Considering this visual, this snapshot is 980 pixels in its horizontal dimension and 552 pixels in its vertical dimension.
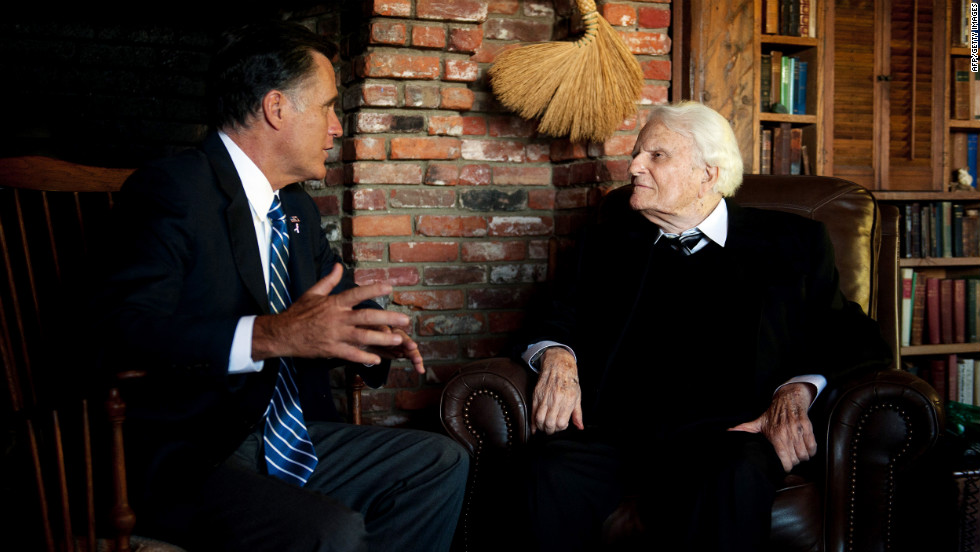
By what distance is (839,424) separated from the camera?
1.66 metres

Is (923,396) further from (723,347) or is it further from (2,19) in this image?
(2,19)

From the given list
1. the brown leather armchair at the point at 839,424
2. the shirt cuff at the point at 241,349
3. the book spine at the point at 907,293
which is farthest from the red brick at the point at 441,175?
the book spine at the point at 907,293

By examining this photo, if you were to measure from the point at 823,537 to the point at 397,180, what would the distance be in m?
1.62

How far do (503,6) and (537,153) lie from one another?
0.54m

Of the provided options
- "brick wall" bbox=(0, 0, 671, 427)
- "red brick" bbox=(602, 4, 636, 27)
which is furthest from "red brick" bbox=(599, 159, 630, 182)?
"red brick" bbox=(602, 4, 636, 27)

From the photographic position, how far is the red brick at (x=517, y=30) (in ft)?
8.92

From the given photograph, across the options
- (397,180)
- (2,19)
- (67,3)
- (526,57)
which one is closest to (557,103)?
(526,57)

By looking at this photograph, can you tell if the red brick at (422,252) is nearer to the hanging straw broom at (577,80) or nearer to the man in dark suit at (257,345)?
the hanging straw broom at (577,80)

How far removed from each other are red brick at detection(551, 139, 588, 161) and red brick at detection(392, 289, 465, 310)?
24.5 inches

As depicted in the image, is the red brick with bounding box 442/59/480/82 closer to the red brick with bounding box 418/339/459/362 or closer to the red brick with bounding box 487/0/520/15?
the red brick with bounding box 487/0/520/15

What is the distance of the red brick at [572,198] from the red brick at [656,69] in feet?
1.56

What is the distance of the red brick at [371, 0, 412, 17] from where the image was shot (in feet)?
7.80

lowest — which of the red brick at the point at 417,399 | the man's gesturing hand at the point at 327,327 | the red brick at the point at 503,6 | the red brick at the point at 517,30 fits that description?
the red brick at the point at 417,399

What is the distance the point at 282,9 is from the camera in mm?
2754
